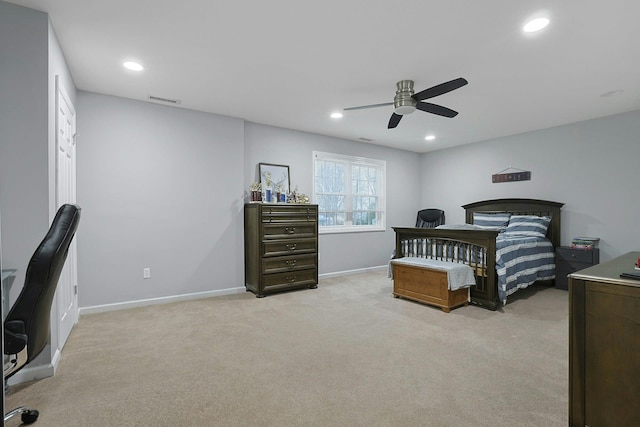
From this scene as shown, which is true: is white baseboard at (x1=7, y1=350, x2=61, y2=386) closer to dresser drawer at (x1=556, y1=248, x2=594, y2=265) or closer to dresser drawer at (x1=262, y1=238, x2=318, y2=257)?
dresser drawer at (x1=262, y1=238, x2=318, y2=257)

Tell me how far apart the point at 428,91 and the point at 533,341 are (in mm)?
2451

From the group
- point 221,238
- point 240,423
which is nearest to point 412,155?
point 221,238

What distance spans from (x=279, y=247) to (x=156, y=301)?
1.67 meters

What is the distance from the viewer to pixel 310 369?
2289 millimetres

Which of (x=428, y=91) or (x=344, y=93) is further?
(x=344, y=93)

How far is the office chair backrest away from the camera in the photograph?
1521 mm

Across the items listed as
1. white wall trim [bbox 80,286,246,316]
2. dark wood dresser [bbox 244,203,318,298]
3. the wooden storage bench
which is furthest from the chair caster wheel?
the wooden storage bench

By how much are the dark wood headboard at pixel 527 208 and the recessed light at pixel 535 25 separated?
3.58m

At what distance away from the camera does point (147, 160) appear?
12.8ft

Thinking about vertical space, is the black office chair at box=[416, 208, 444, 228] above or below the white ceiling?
below

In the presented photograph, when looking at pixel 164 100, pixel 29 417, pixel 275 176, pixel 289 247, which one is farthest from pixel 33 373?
pixel 275 176

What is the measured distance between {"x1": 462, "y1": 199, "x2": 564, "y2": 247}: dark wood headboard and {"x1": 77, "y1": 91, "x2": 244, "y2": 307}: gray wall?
439 centimetres

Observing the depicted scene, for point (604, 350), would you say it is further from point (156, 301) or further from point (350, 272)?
point (350, 272)

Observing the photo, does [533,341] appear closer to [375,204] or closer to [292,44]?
[292,44]
